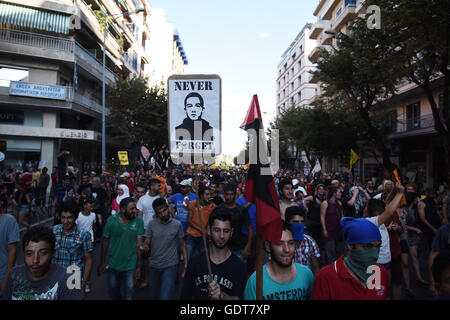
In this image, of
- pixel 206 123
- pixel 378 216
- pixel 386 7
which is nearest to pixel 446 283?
pixel 378 216

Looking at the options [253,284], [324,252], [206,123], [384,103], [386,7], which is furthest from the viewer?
[384,103]

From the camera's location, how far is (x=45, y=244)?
251 cm

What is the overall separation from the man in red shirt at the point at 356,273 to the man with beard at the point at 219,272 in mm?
673

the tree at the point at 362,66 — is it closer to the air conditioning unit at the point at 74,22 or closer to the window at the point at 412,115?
the window at the point at 412,115

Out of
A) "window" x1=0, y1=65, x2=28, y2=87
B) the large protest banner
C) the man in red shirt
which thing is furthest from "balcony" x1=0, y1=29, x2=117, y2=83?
the man in red shirt

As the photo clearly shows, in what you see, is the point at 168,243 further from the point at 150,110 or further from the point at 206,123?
the point at 150,110

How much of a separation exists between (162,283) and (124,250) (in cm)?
66

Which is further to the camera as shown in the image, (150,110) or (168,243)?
(150,110)

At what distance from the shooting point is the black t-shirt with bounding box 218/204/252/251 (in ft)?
14.2

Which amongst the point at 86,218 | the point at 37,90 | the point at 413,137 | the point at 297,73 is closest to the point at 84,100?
the point at 37,90

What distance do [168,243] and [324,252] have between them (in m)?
3.27

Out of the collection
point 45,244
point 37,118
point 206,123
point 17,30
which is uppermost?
point 17,30

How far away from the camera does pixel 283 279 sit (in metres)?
2.41

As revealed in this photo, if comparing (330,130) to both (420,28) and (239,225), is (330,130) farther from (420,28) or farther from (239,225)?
(239,225)
